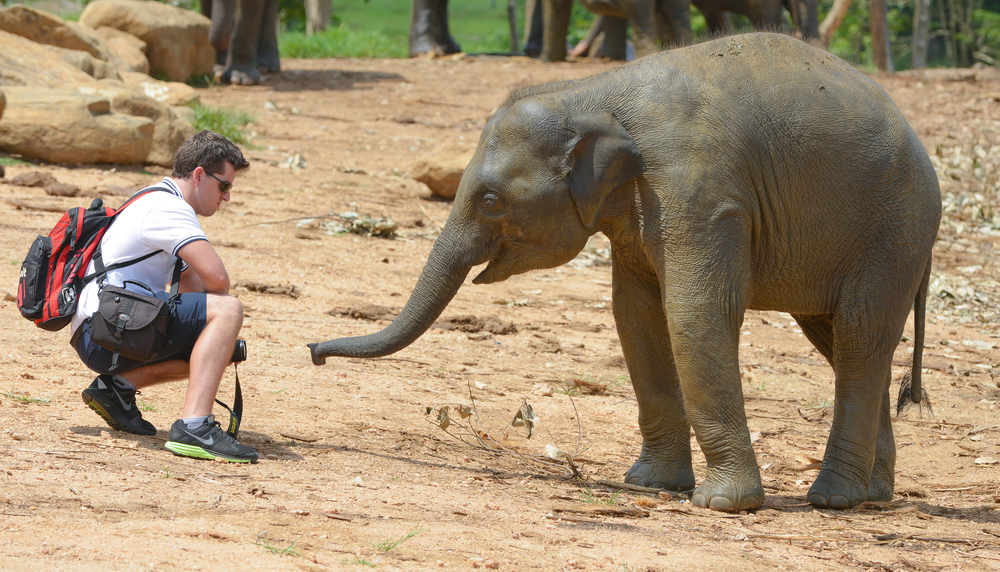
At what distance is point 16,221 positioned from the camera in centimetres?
809

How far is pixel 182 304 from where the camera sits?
4.40 m

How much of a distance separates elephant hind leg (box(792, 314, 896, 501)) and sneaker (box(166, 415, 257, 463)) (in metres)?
2.73

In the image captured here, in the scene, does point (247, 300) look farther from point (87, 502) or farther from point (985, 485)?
point (985, 485)

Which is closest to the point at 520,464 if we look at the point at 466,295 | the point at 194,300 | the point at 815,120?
the point at 194,300

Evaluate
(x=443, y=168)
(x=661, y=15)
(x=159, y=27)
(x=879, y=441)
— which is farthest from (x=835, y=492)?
(x=661, y=15)

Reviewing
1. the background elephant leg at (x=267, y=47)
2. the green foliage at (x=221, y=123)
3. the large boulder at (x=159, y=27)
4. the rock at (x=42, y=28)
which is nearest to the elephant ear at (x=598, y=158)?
the green foliage at (x=221, y=123)

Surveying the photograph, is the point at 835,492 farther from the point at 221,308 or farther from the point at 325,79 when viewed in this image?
the point at 325,79

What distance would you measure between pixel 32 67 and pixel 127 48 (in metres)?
4.28

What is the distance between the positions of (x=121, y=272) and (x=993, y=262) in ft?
30.3

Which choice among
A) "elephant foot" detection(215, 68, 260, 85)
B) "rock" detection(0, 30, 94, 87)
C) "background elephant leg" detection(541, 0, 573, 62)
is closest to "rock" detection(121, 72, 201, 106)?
"rock" detection(0, 30, 94, 87)

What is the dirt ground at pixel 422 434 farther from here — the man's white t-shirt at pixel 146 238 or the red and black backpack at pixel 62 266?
the man's white t-shirt at pixel 146 238

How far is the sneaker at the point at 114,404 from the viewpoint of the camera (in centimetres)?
445

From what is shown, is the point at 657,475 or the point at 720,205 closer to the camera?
the point at 720,205

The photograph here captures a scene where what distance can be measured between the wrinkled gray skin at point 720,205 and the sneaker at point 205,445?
1.57 ft
